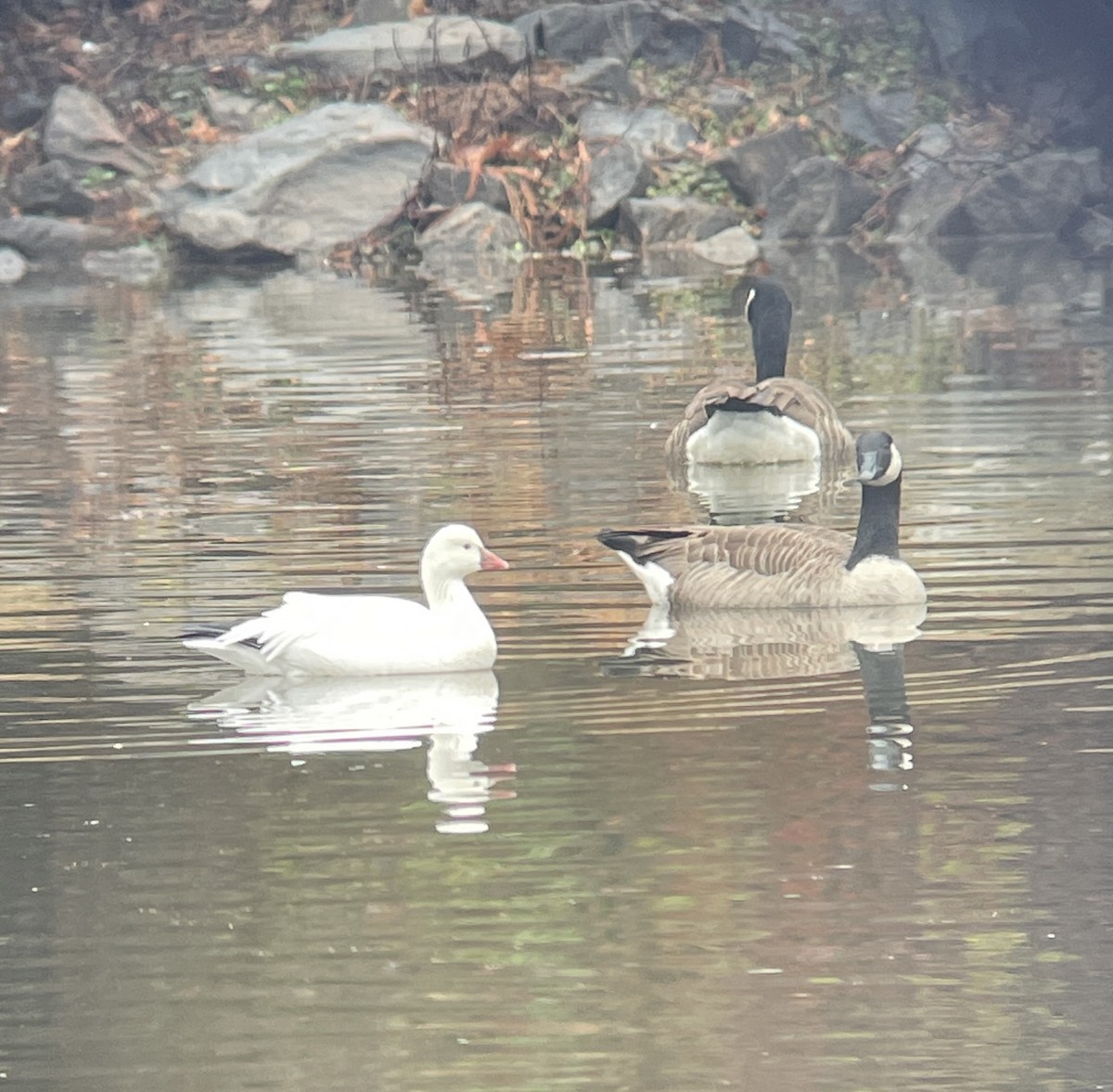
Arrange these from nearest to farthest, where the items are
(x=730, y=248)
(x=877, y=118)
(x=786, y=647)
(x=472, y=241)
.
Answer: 1. (x=786, y=647)
2. (x=730, y=248)
3. (x=472, y=241)
4. (x=877, y=118)

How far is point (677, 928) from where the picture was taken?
6.62 m

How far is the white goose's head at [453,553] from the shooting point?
9.74 metres

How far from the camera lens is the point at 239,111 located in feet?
117

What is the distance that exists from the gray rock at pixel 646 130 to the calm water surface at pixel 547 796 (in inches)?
694

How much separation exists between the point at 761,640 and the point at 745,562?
59cm

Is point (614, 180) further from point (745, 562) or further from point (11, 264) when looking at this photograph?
point (745, 562)

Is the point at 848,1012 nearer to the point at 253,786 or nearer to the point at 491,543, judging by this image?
the point at 253,786

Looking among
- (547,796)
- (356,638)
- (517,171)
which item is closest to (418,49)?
(517,171)

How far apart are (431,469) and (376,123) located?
18530mm

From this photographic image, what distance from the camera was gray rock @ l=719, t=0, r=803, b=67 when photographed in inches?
1439

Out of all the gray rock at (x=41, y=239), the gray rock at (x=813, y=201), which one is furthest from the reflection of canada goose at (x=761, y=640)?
the gray rock at (x=41, y=239)

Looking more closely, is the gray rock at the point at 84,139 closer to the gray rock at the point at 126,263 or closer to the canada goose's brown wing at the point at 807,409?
the gray rock at the point at 126,263

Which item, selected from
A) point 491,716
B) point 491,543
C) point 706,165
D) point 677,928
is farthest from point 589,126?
point 677,928

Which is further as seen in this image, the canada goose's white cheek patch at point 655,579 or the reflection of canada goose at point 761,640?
the canada goose's white cheek patch at point 655,579
